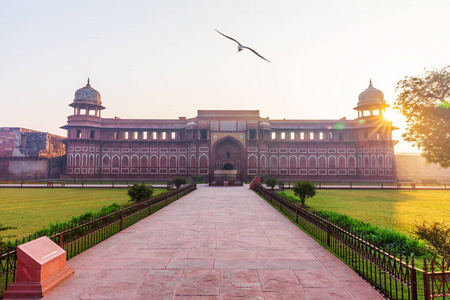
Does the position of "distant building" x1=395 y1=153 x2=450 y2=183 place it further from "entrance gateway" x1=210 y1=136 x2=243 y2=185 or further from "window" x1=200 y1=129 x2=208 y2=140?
"window" x1=200 y1=129 x2=208 y2=140

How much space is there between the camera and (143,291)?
12.1 feet

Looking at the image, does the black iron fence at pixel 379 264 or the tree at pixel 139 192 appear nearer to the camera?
the black iron fence at pixel 379 264

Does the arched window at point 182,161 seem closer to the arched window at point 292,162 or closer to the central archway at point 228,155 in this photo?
the central archway at point 228,155

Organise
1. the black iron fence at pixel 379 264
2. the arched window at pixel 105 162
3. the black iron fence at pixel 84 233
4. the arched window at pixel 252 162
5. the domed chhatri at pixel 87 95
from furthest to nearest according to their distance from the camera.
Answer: the arched window at pixel 105 162 → the domed chhatri at pixel 87 95 → the arched window at pixel 252 162 → the black iron fence at pixel 84 233 → the black iron fence at pixel 379 264

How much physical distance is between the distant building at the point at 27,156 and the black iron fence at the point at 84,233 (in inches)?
1505

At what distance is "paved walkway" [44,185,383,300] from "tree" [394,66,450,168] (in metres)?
12.0

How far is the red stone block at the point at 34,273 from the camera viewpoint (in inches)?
142

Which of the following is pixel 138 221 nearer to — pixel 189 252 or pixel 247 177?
pixel 189 252

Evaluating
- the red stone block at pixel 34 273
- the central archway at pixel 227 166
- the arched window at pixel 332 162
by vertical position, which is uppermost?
the arched window at pixel 332 162

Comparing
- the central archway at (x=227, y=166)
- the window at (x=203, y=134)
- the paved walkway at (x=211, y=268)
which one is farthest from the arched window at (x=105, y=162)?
the paved walkway at (x=211, y=268)

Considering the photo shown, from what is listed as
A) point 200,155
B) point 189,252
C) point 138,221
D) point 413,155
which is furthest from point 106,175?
point 413,155

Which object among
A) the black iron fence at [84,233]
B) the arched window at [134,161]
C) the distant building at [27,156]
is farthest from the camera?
the distant building at [27,156]

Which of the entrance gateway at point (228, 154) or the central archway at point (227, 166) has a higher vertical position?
the entrance gateway at point (228, 154)

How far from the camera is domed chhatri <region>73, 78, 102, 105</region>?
38438mm
